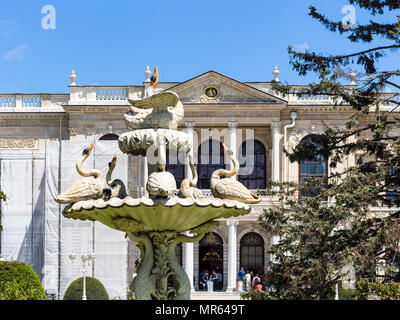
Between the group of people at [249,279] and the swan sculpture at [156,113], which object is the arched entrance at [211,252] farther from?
the swan sculpture at [156,113]

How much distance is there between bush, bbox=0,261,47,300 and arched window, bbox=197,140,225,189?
52.2 feet

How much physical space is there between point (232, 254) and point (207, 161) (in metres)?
4.78

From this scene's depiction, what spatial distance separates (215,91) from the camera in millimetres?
31422

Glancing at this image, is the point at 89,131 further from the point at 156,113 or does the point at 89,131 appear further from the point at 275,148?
the point at 156,113

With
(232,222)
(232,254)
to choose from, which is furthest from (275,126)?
(232,254)

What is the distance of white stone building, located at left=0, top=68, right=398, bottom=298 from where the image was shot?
95.6 ft

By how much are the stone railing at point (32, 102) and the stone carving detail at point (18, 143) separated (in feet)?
4.73

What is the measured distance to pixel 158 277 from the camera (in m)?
9.12

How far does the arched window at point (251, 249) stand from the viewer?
32.1 meters

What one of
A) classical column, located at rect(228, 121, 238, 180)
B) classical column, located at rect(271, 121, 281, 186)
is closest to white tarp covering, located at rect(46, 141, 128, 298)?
classical column, located at rect(228, 121, 238, 180)

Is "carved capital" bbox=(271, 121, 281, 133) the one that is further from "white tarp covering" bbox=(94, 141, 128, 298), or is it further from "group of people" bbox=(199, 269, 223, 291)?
"white tarp covering" bbox=(94, 141, 128, 298)

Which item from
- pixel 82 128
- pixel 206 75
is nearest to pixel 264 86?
pixel 206 75
